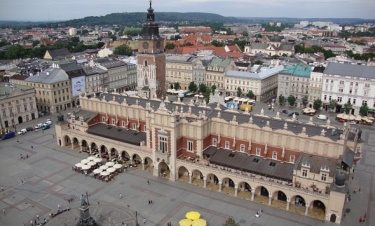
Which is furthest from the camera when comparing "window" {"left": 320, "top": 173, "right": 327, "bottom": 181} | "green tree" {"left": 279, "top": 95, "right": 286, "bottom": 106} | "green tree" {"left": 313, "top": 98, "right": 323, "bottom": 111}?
"green tree" {"left": 279, "top": 95, "right": 286, "bottom": 106}

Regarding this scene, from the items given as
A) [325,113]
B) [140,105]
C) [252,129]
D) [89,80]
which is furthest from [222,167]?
[89,80]

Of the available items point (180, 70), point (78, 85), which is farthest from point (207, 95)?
point (78, 85)

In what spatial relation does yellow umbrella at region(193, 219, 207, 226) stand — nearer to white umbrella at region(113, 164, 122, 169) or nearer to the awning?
white umbrella at region(113, 164, 122, 169)

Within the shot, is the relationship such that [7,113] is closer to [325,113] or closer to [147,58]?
[147,58]

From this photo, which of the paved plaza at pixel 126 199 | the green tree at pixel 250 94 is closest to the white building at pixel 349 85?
the green tree at pixel 250 94

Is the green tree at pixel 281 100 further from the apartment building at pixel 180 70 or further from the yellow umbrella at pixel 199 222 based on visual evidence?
the yellow umbrella at pixel 199 222

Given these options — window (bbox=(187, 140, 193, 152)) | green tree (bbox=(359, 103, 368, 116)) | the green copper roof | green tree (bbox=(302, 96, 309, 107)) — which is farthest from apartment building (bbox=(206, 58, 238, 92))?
window (bbox=(187, 140, 193, 152))
